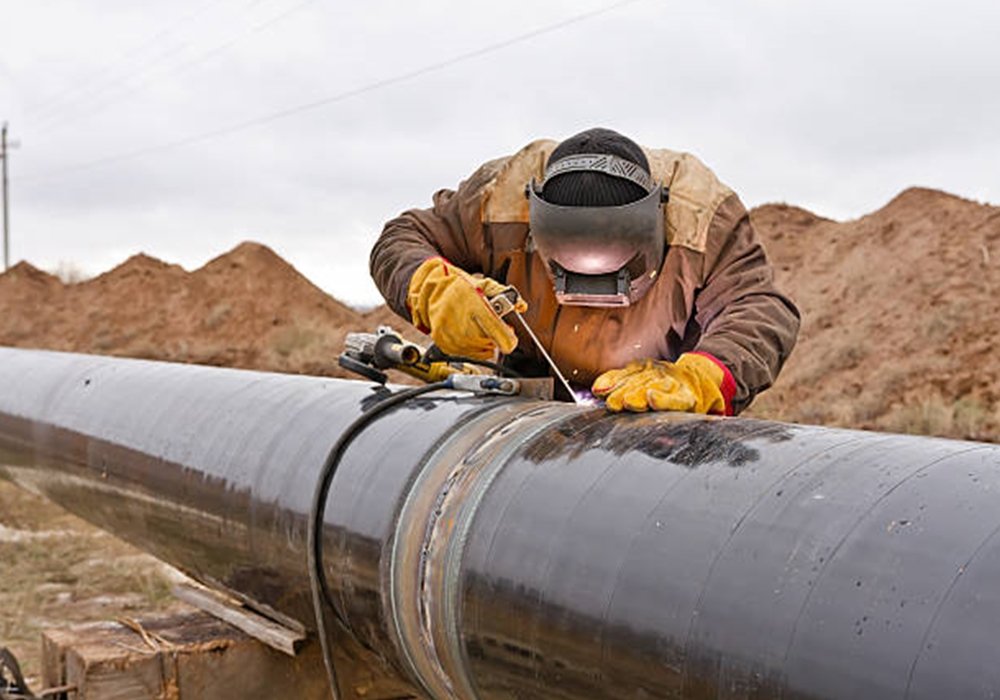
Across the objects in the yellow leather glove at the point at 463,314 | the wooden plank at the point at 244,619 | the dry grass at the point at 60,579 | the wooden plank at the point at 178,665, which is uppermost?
the yellow leather glove at the point at 463,314

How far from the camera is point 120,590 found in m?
7.35

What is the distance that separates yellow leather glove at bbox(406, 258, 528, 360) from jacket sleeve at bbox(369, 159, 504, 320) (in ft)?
1.09

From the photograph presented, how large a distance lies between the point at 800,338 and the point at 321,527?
1773 cm

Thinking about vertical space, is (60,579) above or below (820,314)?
below

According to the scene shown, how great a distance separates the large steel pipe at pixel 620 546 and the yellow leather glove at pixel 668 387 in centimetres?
8

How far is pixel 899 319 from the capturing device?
18344mm

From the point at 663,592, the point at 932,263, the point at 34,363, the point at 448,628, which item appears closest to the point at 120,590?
the point at 34,363

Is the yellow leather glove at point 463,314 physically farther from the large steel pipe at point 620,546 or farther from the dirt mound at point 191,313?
the dirt mound at point 191,313

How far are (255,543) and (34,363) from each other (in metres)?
3.54

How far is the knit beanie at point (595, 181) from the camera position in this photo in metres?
3.03

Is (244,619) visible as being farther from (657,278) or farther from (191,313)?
(191,313)

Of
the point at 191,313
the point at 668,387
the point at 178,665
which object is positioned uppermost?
the point at 191,313

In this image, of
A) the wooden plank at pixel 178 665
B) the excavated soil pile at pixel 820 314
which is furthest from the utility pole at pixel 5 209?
the wooden plank at pixel 178 665

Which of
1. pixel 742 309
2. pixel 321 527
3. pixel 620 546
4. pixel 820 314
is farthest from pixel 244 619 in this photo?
pixel 820 314
